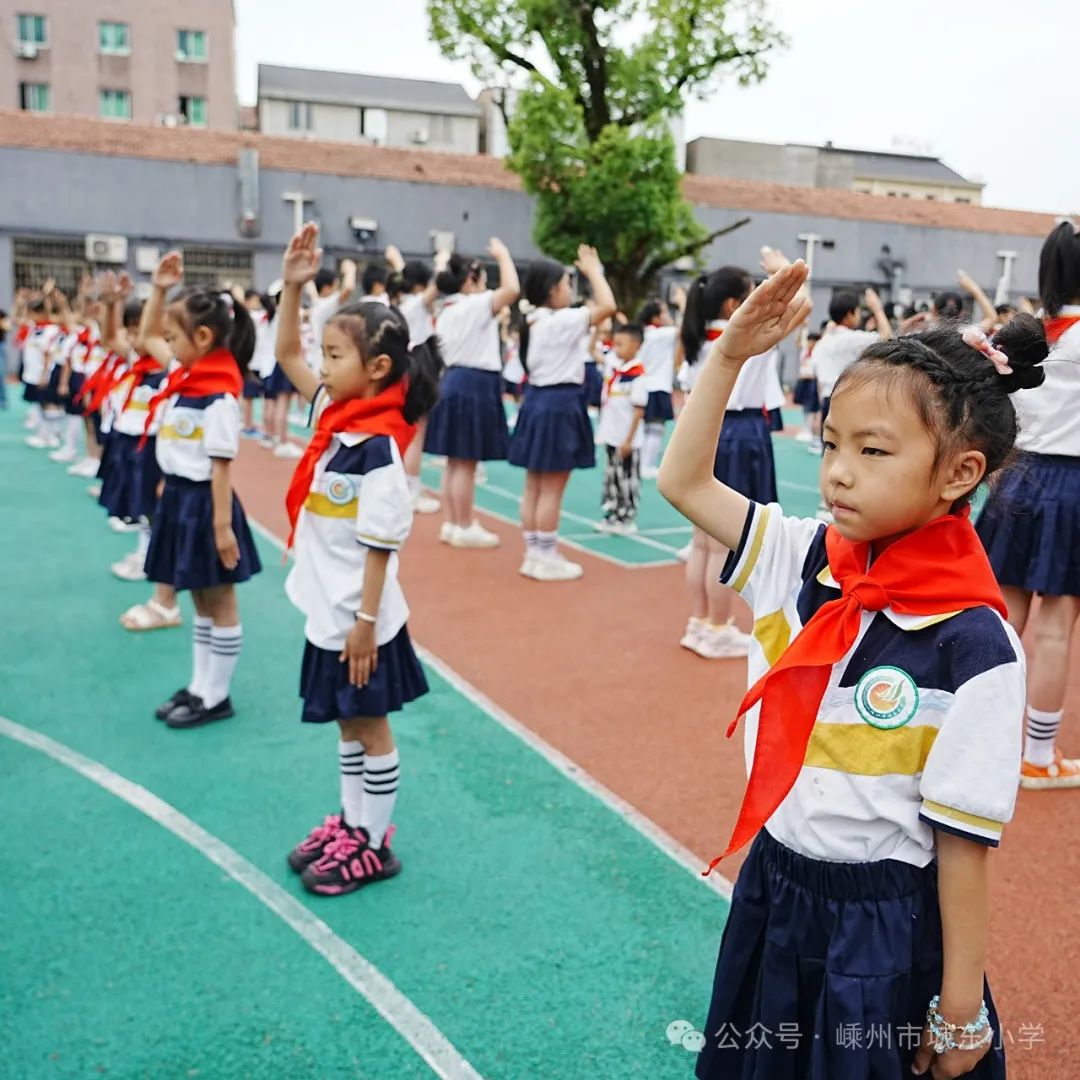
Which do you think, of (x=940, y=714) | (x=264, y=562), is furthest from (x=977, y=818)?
(x=264, y=562)

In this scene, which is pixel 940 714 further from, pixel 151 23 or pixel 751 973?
pixel 151 23

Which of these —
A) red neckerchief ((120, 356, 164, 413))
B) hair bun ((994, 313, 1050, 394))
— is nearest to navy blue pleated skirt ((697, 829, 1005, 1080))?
hair bun ((994, 313, 1050, 394))

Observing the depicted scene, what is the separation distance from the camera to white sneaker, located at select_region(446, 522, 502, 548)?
6.81 meters

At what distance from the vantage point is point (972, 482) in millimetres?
1329

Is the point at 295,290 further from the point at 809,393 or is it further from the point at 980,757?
the point at 809,393

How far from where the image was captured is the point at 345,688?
8.58ft

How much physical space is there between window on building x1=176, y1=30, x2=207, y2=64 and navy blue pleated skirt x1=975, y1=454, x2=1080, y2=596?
31150mm

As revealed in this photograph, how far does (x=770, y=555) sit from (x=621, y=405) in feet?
19.3

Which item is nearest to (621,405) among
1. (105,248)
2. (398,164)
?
(105,248)

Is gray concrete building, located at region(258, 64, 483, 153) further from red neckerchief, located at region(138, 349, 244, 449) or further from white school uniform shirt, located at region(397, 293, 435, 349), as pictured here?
red neckerchief, located at region(138, 349, 244, 449)

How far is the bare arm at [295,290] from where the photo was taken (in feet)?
9.46

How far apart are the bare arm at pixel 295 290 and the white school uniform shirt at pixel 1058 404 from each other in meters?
2.01

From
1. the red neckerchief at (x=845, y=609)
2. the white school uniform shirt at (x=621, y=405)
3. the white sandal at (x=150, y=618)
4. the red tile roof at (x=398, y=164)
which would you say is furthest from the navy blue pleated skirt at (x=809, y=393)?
the red neckerchief at (x=845, y=609)

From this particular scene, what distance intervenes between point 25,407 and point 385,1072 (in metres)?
15.0
